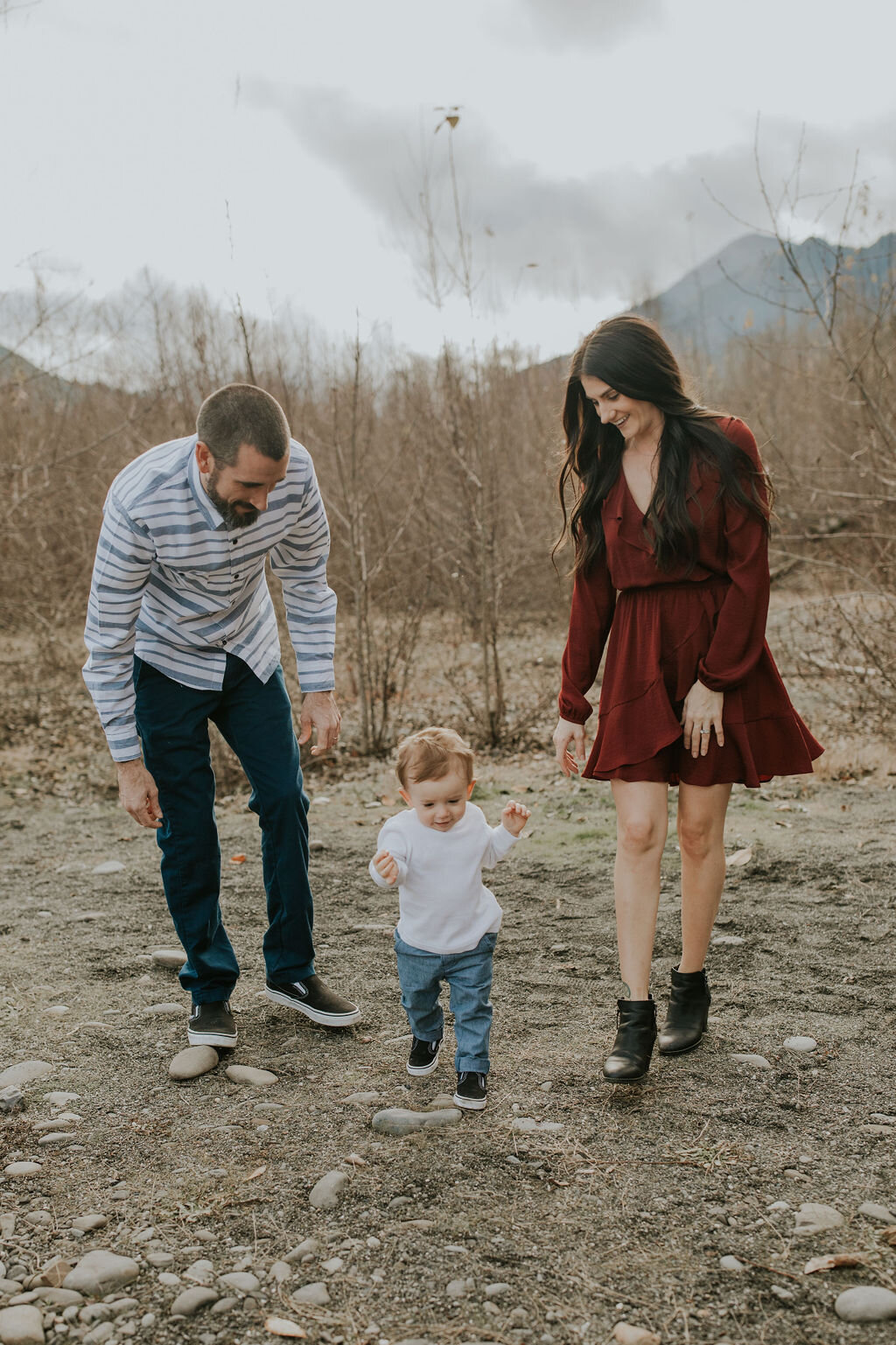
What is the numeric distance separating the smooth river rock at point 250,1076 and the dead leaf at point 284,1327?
1.08 meters

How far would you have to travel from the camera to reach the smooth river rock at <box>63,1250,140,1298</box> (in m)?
2.32

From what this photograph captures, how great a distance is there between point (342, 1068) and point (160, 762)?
1.09 metres

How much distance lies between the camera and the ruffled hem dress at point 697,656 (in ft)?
9.82

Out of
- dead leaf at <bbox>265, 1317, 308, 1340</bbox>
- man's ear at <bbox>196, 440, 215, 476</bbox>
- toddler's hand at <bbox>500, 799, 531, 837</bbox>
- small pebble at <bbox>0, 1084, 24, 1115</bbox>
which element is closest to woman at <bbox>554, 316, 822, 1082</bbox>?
toddler's hand at <bbox>500, 799, 531, 837</bbox>

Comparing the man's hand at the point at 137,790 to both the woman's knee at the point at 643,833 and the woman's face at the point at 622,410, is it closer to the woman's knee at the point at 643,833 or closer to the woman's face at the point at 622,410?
the woman's knee at the point at 643,833

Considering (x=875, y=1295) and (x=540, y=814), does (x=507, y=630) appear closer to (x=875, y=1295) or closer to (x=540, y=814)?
(x=540, y=814)

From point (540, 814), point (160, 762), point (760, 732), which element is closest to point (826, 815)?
point (540, 814)

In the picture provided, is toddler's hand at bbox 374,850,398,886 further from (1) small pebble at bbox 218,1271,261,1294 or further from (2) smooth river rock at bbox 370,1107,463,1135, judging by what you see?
(1) small pebble at bbox 218,1271,261,1294

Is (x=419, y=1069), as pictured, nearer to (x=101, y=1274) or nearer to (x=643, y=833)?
(x=643, y=833)

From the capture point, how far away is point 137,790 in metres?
3.17

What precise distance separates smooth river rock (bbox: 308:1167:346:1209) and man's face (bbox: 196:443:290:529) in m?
1.79

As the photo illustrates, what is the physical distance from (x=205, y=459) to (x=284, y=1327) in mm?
2161

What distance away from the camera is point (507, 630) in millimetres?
15156

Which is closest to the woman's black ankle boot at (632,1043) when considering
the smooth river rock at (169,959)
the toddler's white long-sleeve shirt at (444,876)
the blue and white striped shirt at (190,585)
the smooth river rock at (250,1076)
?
the toddler's white long-sleeve shirt at (444,876)
